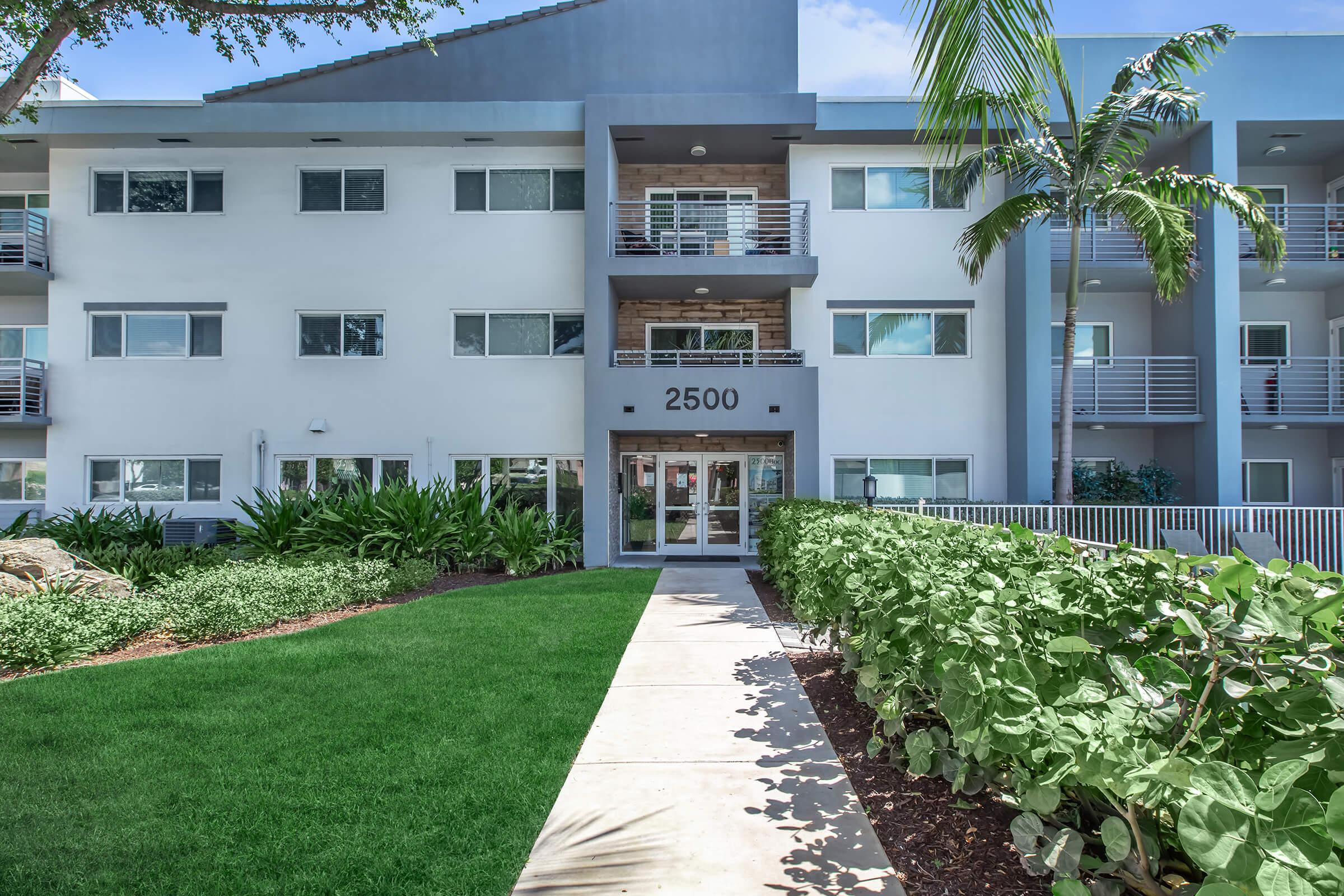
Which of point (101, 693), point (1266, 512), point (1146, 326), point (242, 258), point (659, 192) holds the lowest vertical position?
point (101, 693)

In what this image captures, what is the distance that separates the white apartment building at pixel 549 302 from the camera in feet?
44.7

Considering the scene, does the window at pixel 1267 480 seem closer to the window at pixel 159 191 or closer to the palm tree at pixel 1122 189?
the palm tree at pixel 1122 189

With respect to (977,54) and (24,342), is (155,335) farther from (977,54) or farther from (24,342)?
(977,54)

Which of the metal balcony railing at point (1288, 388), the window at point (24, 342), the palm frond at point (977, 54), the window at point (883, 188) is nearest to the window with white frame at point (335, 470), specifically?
the window at point (24, 342)

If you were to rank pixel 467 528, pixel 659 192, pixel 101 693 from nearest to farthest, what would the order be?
pixel 101 693
pixel 467 528
pixel 659 192

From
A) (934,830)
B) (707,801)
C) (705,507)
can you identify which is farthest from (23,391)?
(934,830)

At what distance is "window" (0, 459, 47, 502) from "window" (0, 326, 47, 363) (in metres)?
2.24

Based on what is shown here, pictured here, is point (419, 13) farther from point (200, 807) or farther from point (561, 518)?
point (200, 807)

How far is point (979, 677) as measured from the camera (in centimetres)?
224

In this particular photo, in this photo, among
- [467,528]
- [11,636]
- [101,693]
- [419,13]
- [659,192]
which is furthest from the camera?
[659,192]

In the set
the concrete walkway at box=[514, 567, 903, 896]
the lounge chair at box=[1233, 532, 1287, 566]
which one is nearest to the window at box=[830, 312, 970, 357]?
the lounge chair at box=[1233, 532, 1287, 566]

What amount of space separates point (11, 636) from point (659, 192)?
12728 millimetres

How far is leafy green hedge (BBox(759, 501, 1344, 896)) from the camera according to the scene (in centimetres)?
127

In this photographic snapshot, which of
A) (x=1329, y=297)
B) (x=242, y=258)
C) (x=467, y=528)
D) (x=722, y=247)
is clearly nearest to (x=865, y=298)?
(x=722, y=247)
